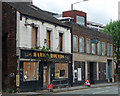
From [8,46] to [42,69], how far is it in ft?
15.5

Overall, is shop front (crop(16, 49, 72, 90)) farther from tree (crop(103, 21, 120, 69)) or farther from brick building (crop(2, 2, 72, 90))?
tree (crop(103, 21, 120, 69))

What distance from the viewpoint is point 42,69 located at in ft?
91.6

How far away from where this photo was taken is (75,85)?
34406 mm

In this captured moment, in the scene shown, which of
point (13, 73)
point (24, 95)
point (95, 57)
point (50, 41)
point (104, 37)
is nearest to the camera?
point (24, 95)

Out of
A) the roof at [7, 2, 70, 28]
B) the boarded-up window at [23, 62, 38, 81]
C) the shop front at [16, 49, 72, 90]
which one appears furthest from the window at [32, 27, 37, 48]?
the boarded-up window at [23, 62, 38, 81]

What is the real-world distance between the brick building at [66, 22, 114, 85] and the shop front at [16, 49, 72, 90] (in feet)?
8.07

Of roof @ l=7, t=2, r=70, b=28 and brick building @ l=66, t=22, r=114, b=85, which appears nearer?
roof @ l=7, t=2, r=70, b=28

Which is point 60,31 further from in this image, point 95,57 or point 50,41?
point 95,57

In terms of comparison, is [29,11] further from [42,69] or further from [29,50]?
[42,69]

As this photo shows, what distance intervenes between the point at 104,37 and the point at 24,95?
25.8 metres

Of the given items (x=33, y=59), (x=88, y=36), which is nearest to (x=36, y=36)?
(x=33, y=59)

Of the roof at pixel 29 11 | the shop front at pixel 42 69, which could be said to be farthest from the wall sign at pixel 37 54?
the roof at pixel 29 11

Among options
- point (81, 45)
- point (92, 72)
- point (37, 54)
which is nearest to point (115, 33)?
point (92, 72)

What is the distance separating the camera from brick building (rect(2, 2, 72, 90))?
2464 centimetres
